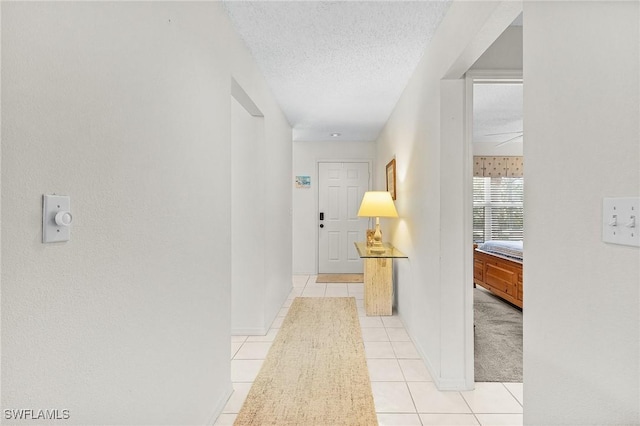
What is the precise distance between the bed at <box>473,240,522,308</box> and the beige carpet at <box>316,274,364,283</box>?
181 cm

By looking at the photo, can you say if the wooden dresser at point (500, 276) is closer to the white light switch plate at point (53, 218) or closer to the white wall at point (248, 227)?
the white wall at point (248, 227)

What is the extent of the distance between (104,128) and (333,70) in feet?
7.58

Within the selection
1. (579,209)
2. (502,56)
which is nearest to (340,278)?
(502,56)

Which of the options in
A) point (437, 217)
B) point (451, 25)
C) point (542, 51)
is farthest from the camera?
point (437, 217)

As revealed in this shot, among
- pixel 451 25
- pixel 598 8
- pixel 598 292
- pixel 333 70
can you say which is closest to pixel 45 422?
pixel 598 292

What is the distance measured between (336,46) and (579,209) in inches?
81.4

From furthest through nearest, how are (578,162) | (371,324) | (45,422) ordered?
(371,324) → (578,162) → (45,422)

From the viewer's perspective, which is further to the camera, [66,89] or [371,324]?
[371,324]

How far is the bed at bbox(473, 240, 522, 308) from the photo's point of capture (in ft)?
13.0

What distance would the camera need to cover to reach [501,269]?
4.35 m

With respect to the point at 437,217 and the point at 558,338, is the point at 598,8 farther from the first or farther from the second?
the point at 437,217

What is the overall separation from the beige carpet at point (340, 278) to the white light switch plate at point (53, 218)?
188 inches

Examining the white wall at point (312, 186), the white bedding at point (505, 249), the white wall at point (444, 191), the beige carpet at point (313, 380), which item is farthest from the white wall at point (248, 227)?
the white bedding at point (505, 249)

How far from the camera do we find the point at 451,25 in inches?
78.3
